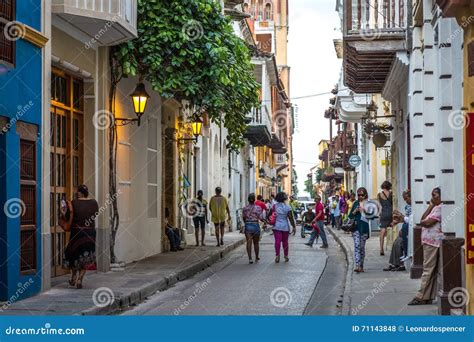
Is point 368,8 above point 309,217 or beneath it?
above

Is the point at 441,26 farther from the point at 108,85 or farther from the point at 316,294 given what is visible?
the point at 108,85

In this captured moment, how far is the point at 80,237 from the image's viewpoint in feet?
46.4

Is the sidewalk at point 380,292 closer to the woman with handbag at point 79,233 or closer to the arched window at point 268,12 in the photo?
the woman with handbag at point 79,233

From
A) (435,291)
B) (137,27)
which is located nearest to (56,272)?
(137,27)

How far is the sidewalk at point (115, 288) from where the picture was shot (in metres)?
12.3

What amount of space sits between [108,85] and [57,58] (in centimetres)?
266

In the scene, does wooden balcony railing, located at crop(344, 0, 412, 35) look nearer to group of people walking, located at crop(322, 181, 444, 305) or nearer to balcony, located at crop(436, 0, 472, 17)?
group of people walking, located at crop(322, 181, 444, 305)

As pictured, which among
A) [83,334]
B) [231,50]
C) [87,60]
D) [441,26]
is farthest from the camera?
[231,50]

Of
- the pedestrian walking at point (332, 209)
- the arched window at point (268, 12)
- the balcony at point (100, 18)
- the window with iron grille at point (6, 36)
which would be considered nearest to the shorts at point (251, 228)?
the balcony at point (100, 18)

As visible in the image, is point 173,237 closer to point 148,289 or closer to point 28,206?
point 148,289

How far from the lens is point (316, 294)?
15.5 m

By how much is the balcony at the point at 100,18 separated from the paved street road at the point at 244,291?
15.4 ft

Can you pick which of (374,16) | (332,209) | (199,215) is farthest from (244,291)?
(332,209)

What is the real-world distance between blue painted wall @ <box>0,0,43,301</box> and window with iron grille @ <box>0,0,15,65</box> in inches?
6.8
